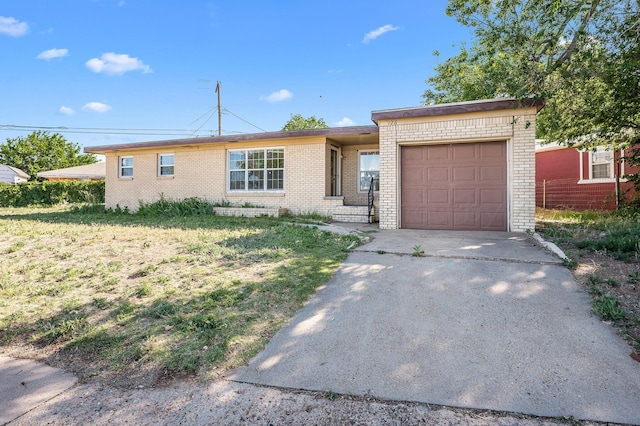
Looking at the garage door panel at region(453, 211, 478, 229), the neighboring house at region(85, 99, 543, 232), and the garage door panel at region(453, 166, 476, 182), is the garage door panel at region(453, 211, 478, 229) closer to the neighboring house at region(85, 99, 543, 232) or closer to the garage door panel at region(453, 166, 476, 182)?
the neighboring house at region(85, 99, 543, 232)

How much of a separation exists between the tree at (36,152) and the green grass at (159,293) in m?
51.8

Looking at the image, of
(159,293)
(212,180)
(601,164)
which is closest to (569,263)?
(159,293)

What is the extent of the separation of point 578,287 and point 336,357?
130 inches

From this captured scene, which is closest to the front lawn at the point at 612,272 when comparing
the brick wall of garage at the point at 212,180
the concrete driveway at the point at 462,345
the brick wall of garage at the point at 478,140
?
the concrete driveway at the point at 462,345

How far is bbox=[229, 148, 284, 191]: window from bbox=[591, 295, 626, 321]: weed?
35.1ft

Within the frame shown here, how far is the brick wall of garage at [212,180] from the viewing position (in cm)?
1262

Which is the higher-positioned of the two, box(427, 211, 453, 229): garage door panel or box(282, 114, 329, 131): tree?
box(282, 114, 329, 131): tree

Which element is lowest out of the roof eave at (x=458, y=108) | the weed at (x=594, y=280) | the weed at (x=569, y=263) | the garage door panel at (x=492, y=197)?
the weed at (x=594, y=280)

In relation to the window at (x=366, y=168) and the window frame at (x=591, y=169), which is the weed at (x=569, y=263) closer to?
the window at (x=366, y=168)

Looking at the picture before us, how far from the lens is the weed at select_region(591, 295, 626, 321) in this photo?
3.45 m

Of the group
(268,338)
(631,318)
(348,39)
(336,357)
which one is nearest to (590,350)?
(631,318)

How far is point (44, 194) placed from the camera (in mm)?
21984

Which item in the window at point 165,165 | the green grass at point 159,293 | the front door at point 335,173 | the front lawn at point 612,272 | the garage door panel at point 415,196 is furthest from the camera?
the window at point 165,165

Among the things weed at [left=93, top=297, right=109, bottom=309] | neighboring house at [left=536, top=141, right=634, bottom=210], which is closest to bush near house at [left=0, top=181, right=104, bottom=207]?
weed at [left=93, top=297, right=109, bottom=309]
